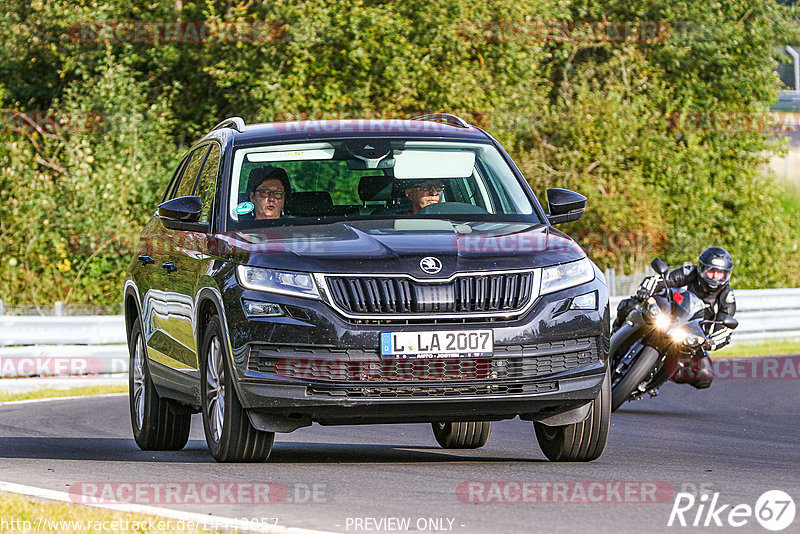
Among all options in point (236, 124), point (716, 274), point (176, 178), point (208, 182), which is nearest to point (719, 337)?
point (716, 274)

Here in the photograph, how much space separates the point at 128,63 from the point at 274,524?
82.9 ft

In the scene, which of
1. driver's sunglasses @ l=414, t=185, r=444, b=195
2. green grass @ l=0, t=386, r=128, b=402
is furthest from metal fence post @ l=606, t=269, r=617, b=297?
driver's sunglasses @ l=414, t=185, r=444, b=195

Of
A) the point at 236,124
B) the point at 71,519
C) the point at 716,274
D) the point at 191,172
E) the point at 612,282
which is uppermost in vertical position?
the point at 236,124

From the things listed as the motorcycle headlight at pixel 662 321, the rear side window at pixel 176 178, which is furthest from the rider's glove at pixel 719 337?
the rear side window at pixel 176 178

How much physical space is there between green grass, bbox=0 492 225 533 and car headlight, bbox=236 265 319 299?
1.55 meters

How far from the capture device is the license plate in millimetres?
7664

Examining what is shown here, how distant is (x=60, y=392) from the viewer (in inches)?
695

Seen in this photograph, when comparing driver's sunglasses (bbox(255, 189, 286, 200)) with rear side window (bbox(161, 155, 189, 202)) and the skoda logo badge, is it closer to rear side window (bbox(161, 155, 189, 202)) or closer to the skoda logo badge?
the skoda logo badge

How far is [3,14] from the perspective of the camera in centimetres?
3288

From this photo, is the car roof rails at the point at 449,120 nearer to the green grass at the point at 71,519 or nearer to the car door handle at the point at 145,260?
the car door handle at the point at 145,260

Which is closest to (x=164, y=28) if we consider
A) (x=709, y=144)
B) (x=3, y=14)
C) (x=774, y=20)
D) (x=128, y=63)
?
(x=128, y=63)

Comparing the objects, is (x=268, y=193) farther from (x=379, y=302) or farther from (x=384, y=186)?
(x=379, y=302)

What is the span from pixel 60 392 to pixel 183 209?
9.28 meters

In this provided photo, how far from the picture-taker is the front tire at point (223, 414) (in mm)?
8094
